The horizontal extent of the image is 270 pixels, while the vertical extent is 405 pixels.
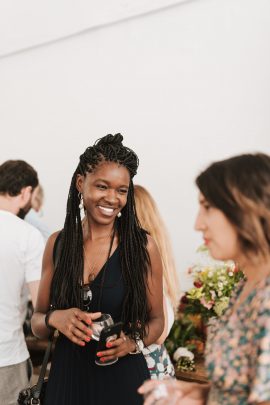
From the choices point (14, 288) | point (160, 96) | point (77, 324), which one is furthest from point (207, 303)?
point (160, 96)

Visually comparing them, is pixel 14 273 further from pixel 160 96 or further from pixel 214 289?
pixel 160 96

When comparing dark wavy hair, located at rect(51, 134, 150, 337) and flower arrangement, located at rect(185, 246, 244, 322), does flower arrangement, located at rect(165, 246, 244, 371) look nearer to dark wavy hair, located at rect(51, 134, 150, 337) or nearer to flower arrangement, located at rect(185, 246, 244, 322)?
flower arrangement, located at rect(185, 246, 244, 322)

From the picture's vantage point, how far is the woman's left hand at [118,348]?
147cm

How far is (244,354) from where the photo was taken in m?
1.00

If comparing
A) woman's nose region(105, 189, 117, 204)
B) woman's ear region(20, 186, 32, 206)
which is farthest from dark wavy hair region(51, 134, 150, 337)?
woman's ear region(20, 186, 32, 206)

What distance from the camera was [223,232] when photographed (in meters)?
1.06

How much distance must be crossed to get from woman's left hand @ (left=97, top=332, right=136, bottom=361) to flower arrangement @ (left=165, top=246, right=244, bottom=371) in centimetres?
97

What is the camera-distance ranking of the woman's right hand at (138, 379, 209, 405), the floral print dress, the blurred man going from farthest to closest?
1. the blurred man
2. the woman's right hand at (138, 379, 209, 405)
3. the floral print dress

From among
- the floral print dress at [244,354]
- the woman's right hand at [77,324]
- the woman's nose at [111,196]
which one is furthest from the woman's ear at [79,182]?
the floral print dress at [244,354]

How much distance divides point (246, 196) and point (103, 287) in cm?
75

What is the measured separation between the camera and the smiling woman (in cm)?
160

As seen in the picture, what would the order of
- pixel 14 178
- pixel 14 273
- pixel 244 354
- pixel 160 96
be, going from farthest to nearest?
pixel 160 96 < pixel 14 178 < pixel 14 273 < pixel 244 354

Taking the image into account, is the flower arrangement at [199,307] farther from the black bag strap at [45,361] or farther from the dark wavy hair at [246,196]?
the dark wavy hair at [246,196]

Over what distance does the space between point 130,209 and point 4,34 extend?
311cm
